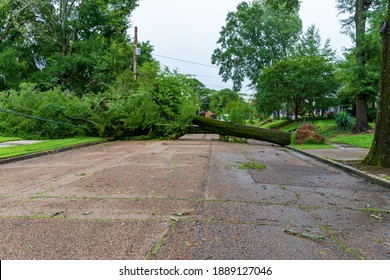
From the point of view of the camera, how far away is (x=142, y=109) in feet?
53.0

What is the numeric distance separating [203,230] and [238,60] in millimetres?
43157

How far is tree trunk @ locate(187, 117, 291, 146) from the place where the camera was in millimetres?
15945

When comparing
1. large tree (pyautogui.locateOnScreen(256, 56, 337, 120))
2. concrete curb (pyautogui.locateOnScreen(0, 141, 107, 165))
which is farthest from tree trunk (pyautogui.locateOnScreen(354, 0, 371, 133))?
concrete curb (pyautogui.locateOnScreen(0, 141, 107, 165))

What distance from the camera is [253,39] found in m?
42.5

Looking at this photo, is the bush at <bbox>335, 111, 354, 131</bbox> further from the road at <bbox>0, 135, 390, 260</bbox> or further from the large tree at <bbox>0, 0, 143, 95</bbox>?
the large tree at <bbox>0, 0, 143, 95</bbox>

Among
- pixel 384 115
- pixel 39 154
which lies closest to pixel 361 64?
pixel 384 115

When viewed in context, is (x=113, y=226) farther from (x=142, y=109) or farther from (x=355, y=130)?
(x=355, y=130)

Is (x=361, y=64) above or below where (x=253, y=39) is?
below

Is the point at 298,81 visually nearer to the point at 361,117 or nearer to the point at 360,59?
the point at 360,59

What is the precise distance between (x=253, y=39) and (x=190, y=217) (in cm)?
4238

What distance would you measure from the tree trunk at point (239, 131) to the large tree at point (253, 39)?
2445 cm

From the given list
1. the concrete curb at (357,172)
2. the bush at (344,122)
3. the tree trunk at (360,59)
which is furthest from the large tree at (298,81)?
the concrete curb at (357,172)

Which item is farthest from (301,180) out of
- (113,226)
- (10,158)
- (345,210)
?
(10,158)

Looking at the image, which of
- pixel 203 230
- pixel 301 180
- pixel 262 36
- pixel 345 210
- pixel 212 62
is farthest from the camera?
pixel 212 62
